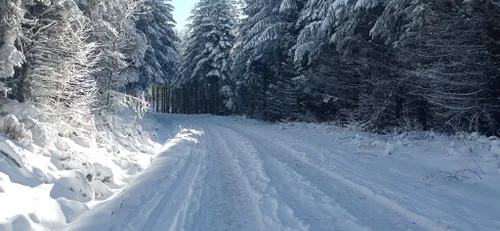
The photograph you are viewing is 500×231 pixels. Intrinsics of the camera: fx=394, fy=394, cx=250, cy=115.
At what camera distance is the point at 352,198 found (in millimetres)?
5703

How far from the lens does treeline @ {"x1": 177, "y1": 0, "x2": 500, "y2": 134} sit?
29.9ft

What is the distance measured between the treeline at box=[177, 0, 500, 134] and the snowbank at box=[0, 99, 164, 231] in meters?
7.90

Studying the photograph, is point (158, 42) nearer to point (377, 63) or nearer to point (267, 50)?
point (267, 50)

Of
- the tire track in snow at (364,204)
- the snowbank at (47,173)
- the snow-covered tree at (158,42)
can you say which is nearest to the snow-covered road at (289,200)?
the tire track in snow at (364,204)

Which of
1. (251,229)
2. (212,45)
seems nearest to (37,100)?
(251,229)

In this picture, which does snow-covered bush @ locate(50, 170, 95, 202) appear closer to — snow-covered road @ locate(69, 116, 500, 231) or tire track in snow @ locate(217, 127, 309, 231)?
snow-covered road @ locate(69, 116, 500, 231)

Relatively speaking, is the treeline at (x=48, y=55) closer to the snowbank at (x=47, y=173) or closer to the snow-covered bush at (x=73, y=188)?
the snowbank at (x=47, y=173)

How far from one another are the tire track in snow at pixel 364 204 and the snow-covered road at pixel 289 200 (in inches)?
0.4

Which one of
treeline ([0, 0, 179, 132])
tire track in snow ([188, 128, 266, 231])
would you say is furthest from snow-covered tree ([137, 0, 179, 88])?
tire track in snow ([188, 128, 266, 231])

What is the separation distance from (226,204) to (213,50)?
32.9 m

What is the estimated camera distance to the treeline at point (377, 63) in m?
9.12

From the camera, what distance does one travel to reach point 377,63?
13.8 metres

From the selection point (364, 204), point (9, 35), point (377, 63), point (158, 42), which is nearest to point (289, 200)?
point (364, 204)

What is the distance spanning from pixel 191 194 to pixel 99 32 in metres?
7.12
